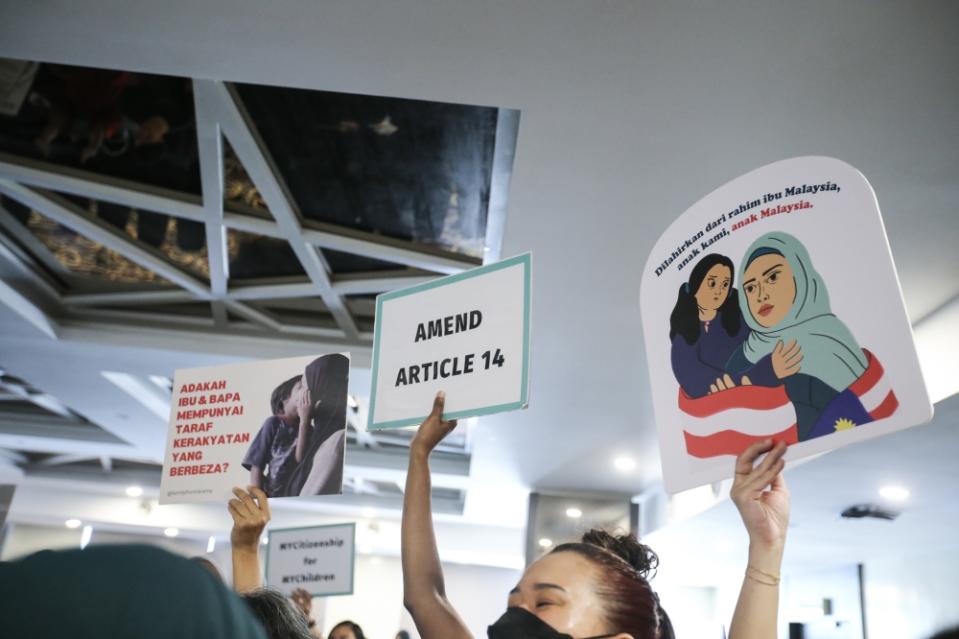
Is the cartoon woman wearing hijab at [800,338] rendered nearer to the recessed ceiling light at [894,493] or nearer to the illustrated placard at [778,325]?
the illustrated placard at [778,325]

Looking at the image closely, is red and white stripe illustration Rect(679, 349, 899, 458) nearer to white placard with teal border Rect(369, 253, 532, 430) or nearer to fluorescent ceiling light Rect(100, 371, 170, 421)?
white placard with teal border Rect(369, 253, 532, 430)

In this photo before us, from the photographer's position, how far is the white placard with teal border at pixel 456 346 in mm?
1830

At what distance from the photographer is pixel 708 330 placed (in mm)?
1570

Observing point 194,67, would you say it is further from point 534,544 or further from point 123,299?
point 534,544

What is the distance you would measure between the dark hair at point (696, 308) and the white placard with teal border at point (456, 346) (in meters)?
0.34

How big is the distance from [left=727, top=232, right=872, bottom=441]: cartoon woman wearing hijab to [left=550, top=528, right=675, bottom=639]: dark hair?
36 centimetres

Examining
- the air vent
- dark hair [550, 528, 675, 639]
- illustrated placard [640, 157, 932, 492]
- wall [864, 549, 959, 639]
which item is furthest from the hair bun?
wall [864, 549, 959, 639]

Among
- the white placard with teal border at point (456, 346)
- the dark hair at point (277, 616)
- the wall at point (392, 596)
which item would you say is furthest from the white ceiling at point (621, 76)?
the wall at point (392, 596)

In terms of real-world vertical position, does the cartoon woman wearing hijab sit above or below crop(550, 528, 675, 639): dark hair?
above

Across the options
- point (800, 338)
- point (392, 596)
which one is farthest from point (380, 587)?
point (800, 338)

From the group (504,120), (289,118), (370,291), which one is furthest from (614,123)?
(370,291)

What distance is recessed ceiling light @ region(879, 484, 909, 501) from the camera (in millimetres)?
6688

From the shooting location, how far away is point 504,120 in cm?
433

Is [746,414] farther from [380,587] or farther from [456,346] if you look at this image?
[380,587]
